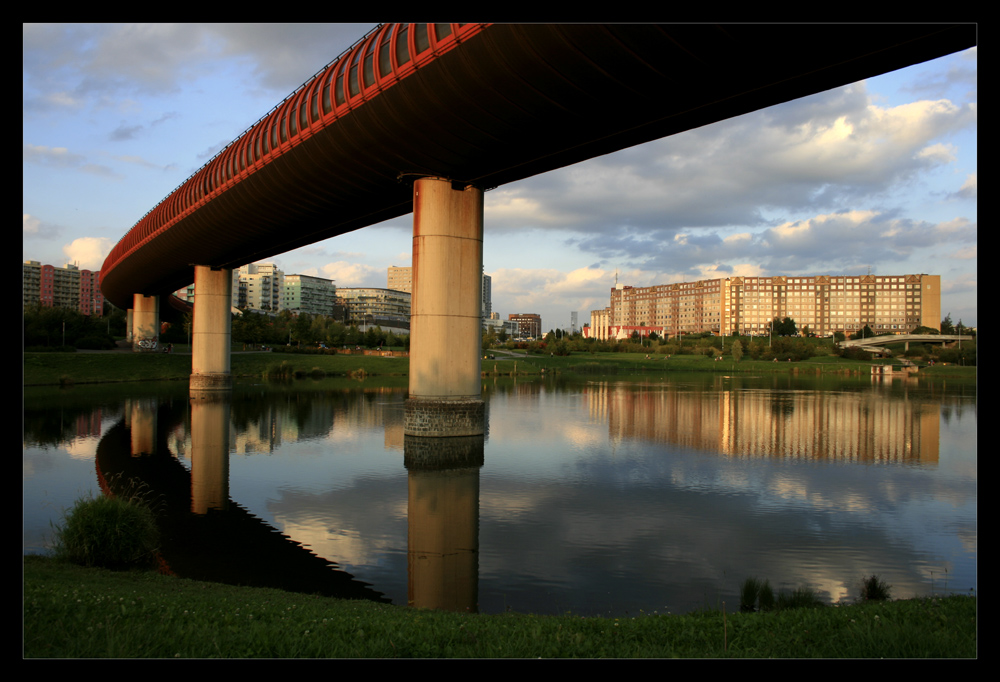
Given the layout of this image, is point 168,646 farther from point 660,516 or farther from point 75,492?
point 75,492

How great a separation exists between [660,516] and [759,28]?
1087cm

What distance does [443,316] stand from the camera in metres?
23.3

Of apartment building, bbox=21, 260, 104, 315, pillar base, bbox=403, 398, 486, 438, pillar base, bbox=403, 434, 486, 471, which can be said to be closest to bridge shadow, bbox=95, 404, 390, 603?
pillar base, bbox=403, 434, 486, 471

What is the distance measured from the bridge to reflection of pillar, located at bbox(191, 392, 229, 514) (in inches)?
274

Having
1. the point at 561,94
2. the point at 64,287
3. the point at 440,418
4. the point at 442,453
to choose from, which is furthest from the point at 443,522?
the point at 64,287

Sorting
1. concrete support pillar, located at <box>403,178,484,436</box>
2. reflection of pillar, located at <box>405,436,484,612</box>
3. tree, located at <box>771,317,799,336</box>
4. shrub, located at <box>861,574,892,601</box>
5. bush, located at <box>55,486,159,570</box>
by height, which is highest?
tree, located at <box>771,317,799,336</box>

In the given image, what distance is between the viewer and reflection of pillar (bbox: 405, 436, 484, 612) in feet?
33.5

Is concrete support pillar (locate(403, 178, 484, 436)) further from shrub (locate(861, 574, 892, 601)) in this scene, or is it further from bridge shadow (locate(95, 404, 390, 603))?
shrub (locate(861, 574, 892, 601))

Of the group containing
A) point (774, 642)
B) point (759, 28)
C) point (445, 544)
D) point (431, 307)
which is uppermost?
point (759, 28)

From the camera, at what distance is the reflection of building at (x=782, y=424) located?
24.8 metres

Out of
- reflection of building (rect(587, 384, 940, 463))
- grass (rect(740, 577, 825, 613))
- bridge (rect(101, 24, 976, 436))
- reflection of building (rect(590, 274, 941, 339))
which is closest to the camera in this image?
grass (rect(740, 577, 825, 613))

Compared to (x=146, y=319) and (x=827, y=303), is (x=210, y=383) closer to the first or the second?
(x=146, y=319)

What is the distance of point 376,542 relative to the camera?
12.8 m

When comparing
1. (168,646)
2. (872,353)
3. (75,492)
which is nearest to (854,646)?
(168,646)
